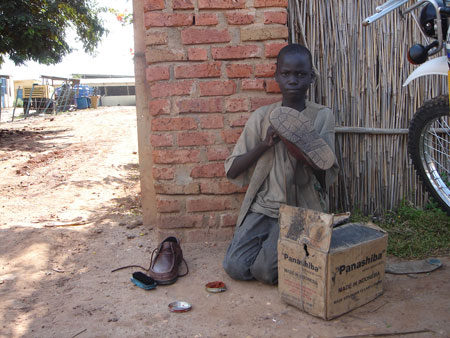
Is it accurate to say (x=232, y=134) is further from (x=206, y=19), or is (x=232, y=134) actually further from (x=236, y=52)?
(x=206, y=19)

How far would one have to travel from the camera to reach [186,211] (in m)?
2.86

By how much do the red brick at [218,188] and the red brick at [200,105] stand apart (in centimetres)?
46

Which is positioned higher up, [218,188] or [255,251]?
[218,188]

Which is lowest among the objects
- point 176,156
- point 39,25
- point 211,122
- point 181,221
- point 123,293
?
point 123,293

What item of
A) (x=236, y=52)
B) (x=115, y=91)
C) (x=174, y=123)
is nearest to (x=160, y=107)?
(x=174, y=123)

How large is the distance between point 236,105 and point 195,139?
13.2 inches

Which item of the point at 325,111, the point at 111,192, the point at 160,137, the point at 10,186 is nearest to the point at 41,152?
the point at 10,186

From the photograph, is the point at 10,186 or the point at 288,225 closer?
the point at 288,225

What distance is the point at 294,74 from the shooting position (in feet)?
8.04

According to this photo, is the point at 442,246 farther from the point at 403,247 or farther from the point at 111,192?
the point at 111,192

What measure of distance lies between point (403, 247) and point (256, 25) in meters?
1.63

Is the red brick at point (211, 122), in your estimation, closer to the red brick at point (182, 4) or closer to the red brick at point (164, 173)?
the red brick at point (164, 173)

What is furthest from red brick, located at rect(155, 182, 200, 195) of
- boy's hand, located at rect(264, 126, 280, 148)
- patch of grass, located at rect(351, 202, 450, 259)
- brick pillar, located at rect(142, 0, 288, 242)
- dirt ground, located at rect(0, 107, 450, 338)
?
patch of grass, located at rect(351, 202, 450, 259)

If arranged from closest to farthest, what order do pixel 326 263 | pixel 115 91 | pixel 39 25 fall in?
pixel 326 263
pixel 39 25
pixel 115 91
